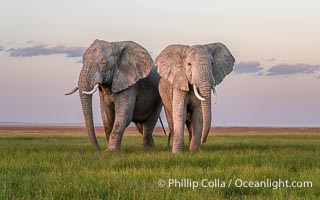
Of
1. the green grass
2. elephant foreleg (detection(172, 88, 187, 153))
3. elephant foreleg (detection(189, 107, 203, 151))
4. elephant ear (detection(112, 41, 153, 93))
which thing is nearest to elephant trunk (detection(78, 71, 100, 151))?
elephant ear (detection(112, 41, 153, 93))

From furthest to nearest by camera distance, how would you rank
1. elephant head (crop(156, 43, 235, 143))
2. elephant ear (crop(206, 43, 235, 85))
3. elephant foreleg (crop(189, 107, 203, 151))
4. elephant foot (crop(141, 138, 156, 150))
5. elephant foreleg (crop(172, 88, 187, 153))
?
elephant foot (crop(141, 138, 156, 150)), elephant ear (crop(206, 43, 235, 85)), elephant foreleg (crop(189, 107, 203, 151)), elephant foreleg (crop(172, 88, 187, 153)), elephant head (crop(156, 43, 235, 143))

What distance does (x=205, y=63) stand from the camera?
16.1 meters

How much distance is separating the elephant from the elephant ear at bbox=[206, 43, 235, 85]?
2.15 metres

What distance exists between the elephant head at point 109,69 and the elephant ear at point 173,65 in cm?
77

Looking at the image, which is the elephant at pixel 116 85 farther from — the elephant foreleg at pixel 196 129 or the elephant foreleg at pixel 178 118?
the elephant foreleg at pixel 196 129

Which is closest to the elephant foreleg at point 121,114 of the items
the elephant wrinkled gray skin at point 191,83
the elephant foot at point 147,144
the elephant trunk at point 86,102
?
the elephant trunk at point 86,102

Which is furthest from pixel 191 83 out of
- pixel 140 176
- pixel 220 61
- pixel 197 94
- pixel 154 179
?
pixel 154 179

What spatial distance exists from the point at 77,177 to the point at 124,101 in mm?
7792

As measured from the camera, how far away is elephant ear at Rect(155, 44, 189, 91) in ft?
54.4

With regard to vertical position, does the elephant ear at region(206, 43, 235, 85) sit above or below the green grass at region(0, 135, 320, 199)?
above

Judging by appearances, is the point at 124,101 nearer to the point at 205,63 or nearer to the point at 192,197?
the point at 205,63

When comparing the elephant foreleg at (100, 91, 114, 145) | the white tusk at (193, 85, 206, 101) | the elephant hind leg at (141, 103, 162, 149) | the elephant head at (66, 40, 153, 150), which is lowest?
the elephant hind leg at (141, 103, 162, 149)

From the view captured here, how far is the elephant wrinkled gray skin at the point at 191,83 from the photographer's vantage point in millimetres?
16094

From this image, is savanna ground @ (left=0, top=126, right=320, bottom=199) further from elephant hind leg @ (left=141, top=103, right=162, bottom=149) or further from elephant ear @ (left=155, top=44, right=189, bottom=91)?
elephant hind leg @ (left=141, top=103, right=162, bottom=149)
